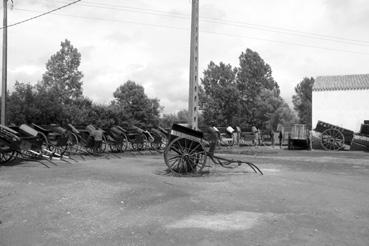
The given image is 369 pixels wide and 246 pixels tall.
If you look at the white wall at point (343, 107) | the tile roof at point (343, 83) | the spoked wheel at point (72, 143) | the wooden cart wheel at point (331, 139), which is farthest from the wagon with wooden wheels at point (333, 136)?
the spoked wheel at point (72, 143)

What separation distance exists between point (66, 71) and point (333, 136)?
3324cm

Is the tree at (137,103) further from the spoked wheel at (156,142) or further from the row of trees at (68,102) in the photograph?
the spoked wheel at (156,142)

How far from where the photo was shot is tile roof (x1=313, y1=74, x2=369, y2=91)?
32031 millimetres

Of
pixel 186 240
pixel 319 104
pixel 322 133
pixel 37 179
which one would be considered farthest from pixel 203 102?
pixel 186 240

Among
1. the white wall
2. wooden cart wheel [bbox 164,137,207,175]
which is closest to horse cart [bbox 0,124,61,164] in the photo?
wooden cart wheel [bbox 164,137,207,175]

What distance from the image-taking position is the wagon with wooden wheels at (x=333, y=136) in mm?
24219

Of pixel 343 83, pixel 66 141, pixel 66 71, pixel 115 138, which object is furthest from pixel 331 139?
pixel 66 71

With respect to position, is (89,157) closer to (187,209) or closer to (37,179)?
(37,179)

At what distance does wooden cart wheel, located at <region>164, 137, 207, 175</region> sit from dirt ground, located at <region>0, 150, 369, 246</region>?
662 millimetres

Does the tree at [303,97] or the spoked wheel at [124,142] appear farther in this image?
the tree at [303,97]

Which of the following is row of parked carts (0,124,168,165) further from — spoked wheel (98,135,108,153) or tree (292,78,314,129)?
tree (292,78,314,129)

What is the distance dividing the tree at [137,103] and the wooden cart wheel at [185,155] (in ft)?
115

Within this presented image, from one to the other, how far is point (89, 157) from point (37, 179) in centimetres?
572

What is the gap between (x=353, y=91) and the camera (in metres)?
32.0
